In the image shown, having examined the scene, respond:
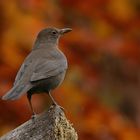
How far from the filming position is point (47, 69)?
4984 mm

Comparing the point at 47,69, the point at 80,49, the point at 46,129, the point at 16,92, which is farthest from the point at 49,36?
the point at 80,49

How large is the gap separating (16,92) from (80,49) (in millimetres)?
4472

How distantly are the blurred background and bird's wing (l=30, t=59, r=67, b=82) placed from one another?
3.35 metres

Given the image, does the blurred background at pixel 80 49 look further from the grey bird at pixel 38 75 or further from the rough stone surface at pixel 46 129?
the rough stone surface at pixel 46 129

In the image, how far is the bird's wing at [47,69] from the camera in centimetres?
490

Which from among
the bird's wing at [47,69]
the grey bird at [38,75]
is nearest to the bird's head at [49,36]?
the grey bird at [38,75]

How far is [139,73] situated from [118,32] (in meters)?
1.11

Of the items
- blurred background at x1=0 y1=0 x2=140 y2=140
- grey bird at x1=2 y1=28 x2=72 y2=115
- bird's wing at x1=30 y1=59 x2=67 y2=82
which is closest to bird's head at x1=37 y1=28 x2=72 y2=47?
grey bird at x1=2 y1=28 x2=72 y2=115

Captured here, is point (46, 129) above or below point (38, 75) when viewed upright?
below

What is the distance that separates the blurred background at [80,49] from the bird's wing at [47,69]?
3.35 meters

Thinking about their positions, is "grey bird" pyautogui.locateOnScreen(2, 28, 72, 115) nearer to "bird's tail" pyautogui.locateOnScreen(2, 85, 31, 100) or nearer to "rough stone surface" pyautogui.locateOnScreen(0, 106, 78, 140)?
"bird's tail" pyautogui.locateOnScreen(2, 85, 31, 100)

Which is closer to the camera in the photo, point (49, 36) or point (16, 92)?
point (16, 92)

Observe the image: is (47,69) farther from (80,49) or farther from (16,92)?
(80,49)

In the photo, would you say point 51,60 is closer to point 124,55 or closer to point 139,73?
point 124,55
